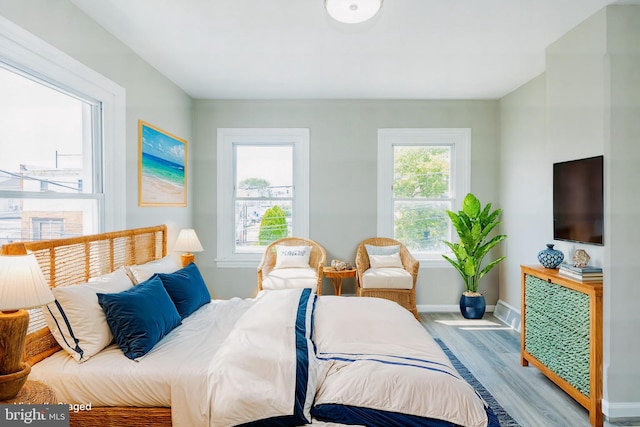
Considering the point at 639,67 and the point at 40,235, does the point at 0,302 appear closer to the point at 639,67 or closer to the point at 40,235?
the point at 40,235

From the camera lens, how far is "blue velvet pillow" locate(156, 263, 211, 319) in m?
2.56

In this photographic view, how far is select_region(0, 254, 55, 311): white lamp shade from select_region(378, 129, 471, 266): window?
12.2ft

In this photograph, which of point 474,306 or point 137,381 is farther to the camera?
point 474,306

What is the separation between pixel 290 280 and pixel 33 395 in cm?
262

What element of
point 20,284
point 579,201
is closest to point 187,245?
point 20,284

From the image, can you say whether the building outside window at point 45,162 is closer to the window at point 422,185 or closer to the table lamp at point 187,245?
the table lamp at point 187,245

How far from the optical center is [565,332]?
2574mm

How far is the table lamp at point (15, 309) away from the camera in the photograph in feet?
4.71

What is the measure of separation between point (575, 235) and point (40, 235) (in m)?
3.74

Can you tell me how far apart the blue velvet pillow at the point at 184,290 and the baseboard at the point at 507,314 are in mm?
3437

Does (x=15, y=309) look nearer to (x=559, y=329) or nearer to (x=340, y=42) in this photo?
(x=340, y=42)

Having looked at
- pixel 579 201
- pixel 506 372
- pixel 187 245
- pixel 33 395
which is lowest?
pixel 506 372

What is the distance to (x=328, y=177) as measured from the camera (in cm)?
465

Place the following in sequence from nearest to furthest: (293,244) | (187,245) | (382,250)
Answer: (187,245) → (382,250) → (293,244)
